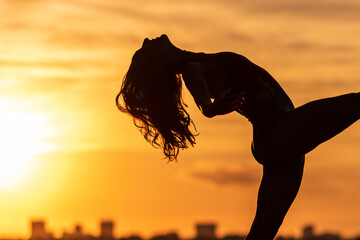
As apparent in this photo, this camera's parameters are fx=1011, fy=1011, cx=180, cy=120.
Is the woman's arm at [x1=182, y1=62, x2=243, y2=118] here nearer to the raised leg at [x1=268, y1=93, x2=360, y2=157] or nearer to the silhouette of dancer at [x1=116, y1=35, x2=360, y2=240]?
the silhouette of dancer at [x1=116, y1=35, x2=360, y2=240]

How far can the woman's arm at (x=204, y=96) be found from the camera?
11344 millimetres

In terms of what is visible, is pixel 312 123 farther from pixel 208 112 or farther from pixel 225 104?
pixel 208 112

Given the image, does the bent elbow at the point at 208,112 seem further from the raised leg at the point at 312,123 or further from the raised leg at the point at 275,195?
the raised leg at the point at 275,195

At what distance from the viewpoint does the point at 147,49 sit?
12.8 meters

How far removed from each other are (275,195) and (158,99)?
1.90m

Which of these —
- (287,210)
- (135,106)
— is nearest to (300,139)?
(287,210)

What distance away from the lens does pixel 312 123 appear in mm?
11859

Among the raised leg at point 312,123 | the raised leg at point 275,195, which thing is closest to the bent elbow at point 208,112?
the raised leg at point 312,123

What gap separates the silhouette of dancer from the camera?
1188 centimetres

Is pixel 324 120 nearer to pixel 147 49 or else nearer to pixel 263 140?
pixel 263 140

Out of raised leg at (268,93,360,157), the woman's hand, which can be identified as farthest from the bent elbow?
raised leg at (268,93,360,157)

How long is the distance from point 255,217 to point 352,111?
205 centimetres

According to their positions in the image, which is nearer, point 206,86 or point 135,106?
point 206,86

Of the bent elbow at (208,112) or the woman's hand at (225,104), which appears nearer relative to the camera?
the woman's hand at (225,104)
